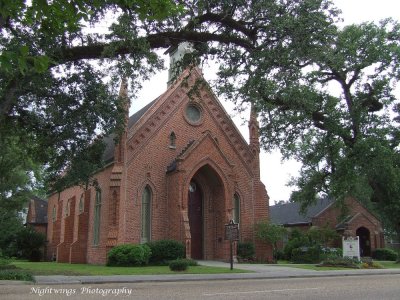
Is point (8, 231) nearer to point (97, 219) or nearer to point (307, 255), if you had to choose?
point (97, 219)

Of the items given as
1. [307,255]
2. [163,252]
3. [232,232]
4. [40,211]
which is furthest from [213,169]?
[40,211]

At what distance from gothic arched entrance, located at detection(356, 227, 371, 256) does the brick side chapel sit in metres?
17.9

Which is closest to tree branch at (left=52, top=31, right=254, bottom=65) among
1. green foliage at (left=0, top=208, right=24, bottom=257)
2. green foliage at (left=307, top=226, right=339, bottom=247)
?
green foliage at (left=0, top=208, right=24, bottom=257)

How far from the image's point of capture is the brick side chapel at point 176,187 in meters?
25.5

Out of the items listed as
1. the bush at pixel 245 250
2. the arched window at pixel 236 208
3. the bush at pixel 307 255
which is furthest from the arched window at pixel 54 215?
the bush at pixel 307 255

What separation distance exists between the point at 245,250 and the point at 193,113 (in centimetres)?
914

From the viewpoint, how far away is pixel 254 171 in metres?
30.1

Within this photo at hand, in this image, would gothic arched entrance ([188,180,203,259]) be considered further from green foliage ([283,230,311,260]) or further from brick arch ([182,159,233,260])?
green foliage ([283,230,311,260])

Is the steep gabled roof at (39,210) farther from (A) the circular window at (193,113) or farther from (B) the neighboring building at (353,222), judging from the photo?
(B) the neighboring building at (353,222)

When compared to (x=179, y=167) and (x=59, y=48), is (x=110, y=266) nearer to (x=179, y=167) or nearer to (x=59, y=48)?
(x=179, y=167)

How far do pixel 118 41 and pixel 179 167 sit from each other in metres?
12.5

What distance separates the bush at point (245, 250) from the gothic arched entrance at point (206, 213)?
3.63ft

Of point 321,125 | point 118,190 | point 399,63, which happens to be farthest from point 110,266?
point 399,63

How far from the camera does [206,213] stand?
93.6 feet
